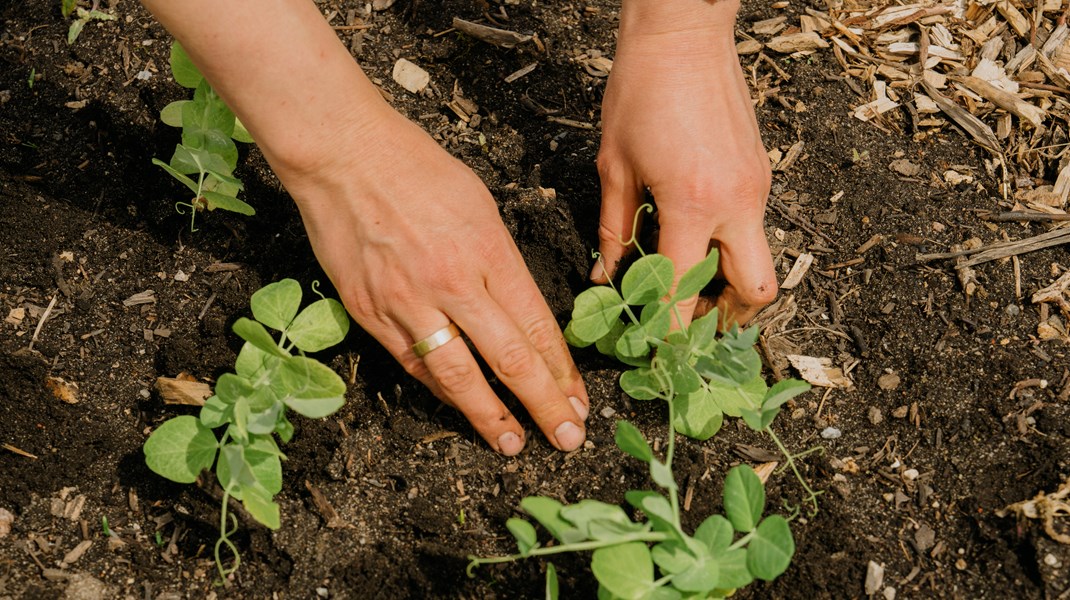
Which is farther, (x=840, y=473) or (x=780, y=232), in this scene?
(x=780, y=232)

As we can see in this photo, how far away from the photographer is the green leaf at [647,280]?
1.72 meters

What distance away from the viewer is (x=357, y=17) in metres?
2.45

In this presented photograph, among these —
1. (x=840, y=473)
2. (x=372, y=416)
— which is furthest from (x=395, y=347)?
(x=840, y=473)

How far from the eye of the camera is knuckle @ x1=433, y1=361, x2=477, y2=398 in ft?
5.57

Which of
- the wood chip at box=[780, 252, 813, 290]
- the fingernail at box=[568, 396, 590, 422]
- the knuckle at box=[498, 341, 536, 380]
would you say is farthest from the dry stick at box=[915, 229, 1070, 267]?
the knuckle at box=[498, 341, 536, 380]

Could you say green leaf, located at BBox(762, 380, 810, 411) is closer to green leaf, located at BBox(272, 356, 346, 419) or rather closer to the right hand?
the right hand

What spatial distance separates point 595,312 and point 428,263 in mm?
360

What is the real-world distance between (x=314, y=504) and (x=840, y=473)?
104 cm

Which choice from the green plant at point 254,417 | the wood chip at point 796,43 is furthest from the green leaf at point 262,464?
the wood chip at point 796,43

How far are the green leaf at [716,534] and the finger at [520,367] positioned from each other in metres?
A: 0.40

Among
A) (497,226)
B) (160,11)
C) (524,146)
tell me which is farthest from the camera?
(524,146)

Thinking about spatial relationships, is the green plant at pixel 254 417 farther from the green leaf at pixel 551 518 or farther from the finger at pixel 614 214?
the finger at pixel 614 214

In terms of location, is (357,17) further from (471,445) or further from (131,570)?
(131,570)

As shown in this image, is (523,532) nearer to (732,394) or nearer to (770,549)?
(770,549)
